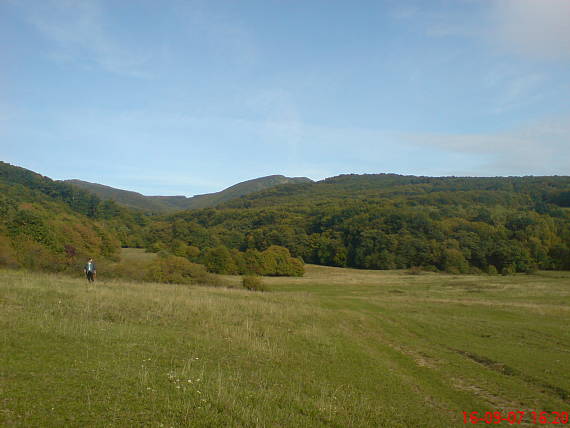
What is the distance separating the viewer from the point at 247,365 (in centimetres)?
1205

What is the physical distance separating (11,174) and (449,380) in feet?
494

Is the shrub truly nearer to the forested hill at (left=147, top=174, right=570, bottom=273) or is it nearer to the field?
the field

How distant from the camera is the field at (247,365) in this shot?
7.61m

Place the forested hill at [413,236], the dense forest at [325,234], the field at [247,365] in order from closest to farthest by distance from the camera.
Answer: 1. the field at [247,365]
2. the dense forest at [325,234]
3. the forested hill at [413,236]

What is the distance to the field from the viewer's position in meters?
7.61

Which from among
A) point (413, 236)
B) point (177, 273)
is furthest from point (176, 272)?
point (413, 236)

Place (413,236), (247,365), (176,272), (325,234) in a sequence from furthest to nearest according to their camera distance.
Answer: (325,234)
(413,236)
(176,272)
(247,365)

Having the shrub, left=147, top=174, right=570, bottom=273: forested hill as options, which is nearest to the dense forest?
left=147, top=174, right=570, bottom=273: forested hill

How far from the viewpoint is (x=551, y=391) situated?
1305 cm

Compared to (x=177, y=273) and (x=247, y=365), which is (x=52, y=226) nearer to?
(x=177, y=273)

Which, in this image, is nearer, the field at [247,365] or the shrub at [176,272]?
the field at [247,365]

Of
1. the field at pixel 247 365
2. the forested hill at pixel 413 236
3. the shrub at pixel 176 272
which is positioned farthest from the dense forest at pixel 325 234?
the field at pixel 247 365

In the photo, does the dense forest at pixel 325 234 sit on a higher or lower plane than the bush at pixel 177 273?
higher

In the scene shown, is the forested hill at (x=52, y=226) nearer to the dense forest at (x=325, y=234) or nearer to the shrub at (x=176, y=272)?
the dense forest at (x=325, y=234)
